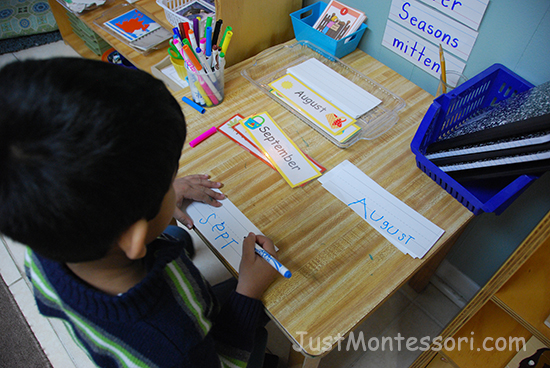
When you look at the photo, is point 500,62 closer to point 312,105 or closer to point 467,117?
point 467,117

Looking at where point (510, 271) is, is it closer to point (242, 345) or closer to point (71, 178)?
point (242, 345)

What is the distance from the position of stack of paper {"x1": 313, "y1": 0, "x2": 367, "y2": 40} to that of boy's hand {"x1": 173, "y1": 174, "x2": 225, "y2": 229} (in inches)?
27.3

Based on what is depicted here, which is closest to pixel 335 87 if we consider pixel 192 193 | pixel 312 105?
pixel 312 105

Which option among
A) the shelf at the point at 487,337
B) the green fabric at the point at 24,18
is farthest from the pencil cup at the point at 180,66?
the green fabric at the point at 24,18

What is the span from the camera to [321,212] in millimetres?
836

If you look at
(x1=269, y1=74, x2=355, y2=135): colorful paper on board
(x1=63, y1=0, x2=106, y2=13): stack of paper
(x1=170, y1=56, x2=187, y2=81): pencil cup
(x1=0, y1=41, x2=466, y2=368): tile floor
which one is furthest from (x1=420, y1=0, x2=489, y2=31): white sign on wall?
(x1=63, y1=0, x2=106, y2=13): stack of paper

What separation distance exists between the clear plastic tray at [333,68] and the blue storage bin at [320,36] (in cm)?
2

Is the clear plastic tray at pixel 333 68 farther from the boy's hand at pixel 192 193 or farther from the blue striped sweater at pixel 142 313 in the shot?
the blue striped sweater at pixel 142 313

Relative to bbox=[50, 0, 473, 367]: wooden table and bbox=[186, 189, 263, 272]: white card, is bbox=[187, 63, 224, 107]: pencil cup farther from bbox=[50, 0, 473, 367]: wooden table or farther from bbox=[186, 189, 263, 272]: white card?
bbox=[186, 189, 263, 272]: white card

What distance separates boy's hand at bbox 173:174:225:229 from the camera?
0.82 metres

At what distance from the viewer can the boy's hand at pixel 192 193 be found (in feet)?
2.70

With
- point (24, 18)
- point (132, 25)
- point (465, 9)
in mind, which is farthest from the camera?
point (24, 18)

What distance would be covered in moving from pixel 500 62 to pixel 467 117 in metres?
0.15

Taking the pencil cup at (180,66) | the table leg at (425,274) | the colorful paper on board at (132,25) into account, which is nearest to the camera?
the pencil cup at (180,66)
